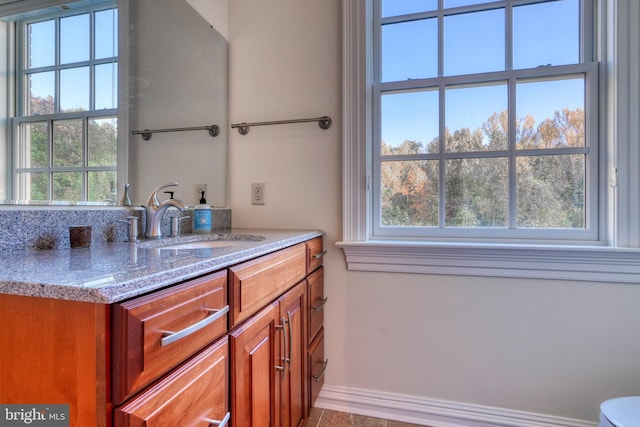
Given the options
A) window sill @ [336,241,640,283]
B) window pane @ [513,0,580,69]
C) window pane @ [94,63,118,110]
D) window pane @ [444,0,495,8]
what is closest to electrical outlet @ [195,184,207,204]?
window pane @ [94,63,118,110]

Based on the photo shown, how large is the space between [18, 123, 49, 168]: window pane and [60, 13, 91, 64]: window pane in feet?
0.78

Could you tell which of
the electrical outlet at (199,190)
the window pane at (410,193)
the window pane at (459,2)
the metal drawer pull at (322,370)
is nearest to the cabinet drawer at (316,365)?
the metal drawer pull at (322,370)

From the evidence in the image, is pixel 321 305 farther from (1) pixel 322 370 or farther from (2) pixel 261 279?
(2) pixel 261 279

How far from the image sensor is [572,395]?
131 cm

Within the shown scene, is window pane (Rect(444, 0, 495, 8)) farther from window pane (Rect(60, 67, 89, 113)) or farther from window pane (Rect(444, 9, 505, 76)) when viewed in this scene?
window pane (Rect(60, 67, 89, 113))

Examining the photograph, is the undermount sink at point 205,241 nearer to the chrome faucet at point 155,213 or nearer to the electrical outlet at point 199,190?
the chrome faucet at point 155,213

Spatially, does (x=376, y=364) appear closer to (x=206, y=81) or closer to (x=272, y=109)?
(x=272, y=109)

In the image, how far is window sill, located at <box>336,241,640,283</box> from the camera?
4.08ft

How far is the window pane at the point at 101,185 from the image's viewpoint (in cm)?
109

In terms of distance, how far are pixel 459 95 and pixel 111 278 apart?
1.52 metres

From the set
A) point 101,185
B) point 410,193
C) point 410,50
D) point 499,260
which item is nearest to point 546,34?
point 410,50

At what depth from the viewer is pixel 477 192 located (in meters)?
1.44

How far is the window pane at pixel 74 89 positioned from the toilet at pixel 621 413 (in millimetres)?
1981

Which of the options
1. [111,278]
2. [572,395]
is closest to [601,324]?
[572,395]
